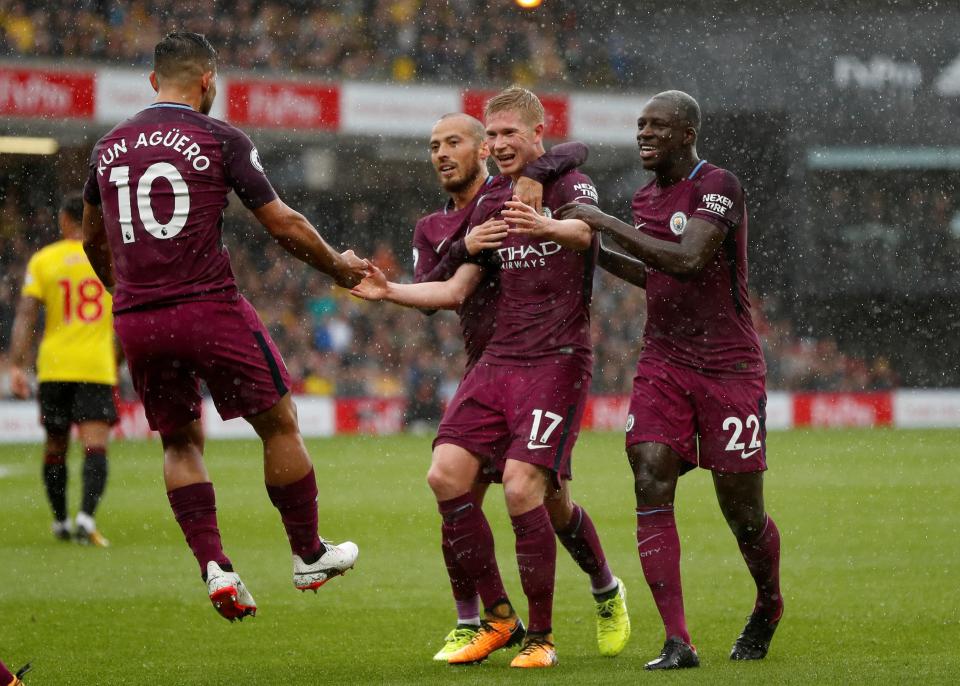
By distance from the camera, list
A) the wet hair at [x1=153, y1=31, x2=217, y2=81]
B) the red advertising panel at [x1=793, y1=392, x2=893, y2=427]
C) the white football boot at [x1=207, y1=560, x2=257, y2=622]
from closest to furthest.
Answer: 1. the white football boot at [x1=207, y1=560, x2=257, y2=622]
2. the wet hair at [x1=153, y1=31, x2=217, y2=81]
3. the red advertising panel at [x1=793, y1=392, x2=893, y2=427]

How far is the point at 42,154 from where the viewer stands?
2589cm

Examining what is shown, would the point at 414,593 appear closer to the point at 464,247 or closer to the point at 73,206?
the point at 464,247

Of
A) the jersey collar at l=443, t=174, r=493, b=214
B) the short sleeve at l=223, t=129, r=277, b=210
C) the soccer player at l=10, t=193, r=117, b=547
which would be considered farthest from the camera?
the soccer player at l=10, t=193, r=117, b=547

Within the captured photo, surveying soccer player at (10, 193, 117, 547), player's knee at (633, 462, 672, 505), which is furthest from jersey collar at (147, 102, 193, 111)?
soccer player at (10, 193, 117, 547)

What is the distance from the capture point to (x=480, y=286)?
6262 mm

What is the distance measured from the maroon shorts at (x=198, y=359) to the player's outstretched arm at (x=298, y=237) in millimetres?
293

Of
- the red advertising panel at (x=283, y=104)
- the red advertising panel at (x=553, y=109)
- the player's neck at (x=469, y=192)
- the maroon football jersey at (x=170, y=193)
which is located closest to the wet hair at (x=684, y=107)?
the player's neck at (x=469, y=192)

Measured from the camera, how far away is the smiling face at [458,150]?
627cm

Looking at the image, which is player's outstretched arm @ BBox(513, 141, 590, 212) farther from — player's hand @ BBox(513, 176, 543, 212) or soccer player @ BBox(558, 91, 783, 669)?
soccer player @ BBox(558, 91, 783, 669)

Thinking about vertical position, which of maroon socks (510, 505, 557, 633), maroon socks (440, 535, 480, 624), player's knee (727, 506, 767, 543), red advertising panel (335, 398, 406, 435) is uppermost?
player's knee (727, 506, 767, 543)

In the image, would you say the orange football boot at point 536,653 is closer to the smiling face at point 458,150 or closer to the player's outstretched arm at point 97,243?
the smiling face at point 458,150

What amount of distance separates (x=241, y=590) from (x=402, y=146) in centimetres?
2219

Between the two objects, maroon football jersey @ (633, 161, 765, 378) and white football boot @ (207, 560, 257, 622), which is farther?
maroon football jersey @ (633, 161, 765, 378)

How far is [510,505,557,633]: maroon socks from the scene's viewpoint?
5762 mm
